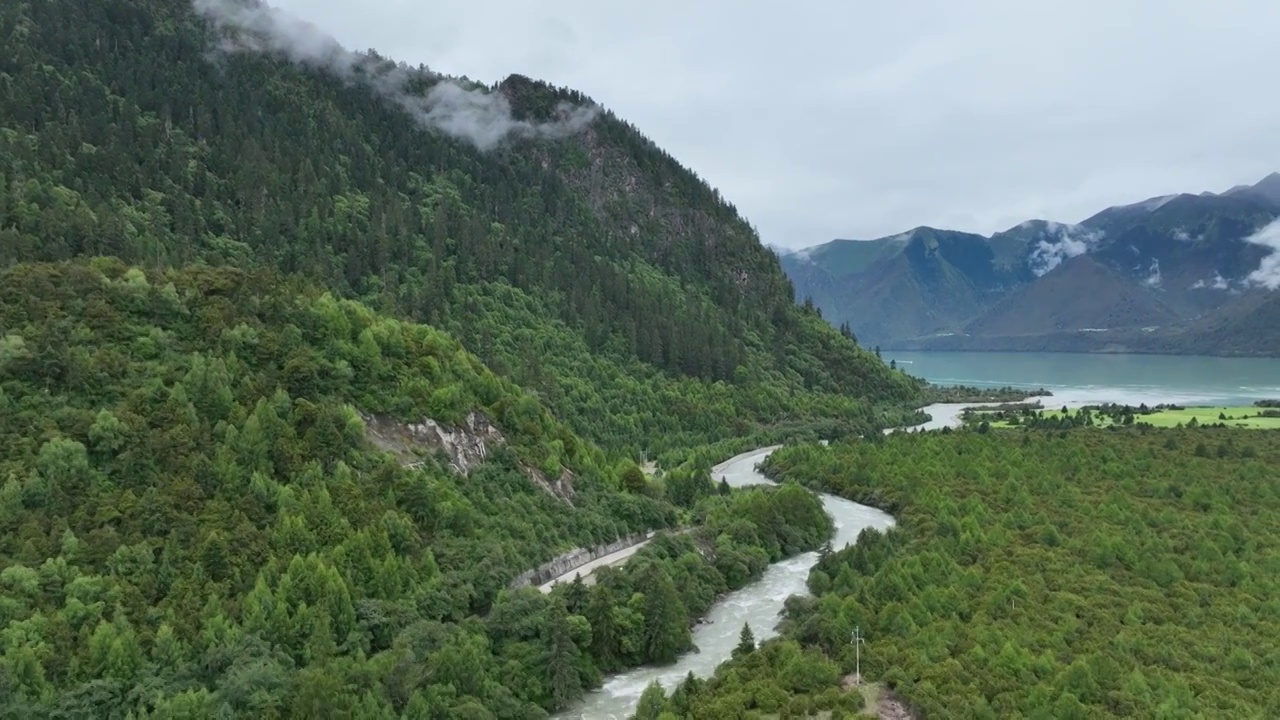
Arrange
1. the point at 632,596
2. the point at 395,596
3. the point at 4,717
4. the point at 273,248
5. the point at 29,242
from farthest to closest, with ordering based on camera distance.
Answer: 1. the point at 273,248
2. the point at 29,242
3. the point at 632,596
4. the point at 395,596
5. the point at 4,717

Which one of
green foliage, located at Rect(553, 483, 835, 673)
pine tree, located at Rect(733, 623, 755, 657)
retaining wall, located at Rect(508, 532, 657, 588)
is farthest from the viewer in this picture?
retaining wall, located at Rect(508, 532, 657, 588)

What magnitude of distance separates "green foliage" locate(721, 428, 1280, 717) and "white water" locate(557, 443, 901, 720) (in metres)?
3.87

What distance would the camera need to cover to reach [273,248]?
14562 cm

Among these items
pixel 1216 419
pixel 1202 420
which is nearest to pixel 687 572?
pixel 1202 420

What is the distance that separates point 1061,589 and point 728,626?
27.5m

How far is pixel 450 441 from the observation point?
8744 cm

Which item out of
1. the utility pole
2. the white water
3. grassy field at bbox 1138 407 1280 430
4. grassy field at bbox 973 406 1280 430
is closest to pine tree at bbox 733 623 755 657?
the white water

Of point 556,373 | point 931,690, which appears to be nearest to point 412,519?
point 931,690

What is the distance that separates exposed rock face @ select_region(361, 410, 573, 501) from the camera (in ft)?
271

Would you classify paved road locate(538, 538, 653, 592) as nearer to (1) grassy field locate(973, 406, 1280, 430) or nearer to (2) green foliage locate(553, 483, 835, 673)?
(2) green foliage locate(553, 483, 835, 673)

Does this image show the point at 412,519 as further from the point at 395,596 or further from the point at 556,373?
the point at 556,373

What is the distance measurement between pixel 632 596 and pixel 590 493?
27782 millimetres

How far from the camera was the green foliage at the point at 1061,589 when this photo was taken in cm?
5591

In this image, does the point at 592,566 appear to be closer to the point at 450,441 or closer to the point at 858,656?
the point at 450,441
